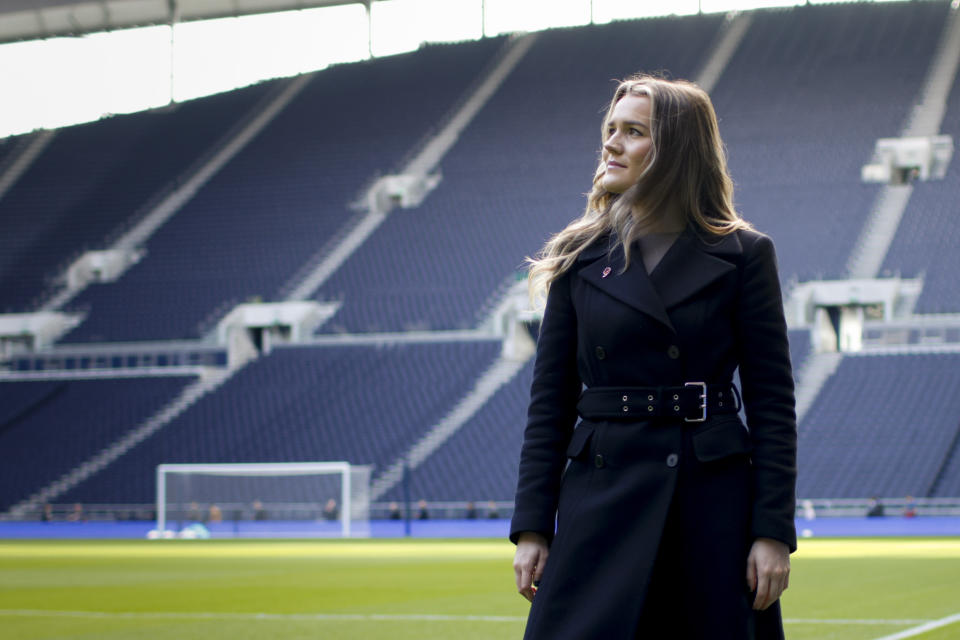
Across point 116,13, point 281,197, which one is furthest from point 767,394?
point 116,13

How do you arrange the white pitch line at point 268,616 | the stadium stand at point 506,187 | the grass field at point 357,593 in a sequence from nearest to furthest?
the grass field at point 357,593
the white pitch line at point 268,616
the stadium stand at point 506,187

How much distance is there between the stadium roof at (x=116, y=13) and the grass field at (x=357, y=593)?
1156 inches

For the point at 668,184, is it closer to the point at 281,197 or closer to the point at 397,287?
the point at 397,287

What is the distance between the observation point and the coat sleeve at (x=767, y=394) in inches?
104

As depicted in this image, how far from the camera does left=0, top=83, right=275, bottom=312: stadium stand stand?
4269cm

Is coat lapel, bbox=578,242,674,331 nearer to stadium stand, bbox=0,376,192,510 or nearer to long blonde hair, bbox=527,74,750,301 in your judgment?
→ long blonde hair, bbox=527,74,750,301

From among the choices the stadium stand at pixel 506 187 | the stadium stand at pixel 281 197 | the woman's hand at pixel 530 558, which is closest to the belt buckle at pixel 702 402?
the woman's hand at pixel 530 558

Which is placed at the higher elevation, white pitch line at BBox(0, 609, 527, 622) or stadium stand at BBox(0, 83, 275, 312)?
stadium stand at BBox(0, 83, 275, 312)

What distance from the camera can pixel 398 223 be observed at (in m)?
40.5

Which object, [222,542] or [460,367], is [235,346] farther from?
[222,542]

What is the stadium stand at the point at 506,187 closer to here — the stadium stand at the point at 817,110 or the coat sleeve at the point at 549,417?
the stadium stand at the point at 817,110

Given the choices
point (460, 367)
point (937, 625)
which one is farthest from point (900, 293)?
point (937, 625)

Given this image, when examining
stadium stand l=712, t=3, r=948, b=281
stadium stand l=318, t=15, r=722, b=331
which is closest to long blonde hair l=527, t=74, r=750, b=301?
stadium stand l=712, t=3, r=948, b=281

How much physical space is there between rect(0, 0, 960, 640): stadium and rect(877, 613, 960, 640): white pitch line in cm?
645
